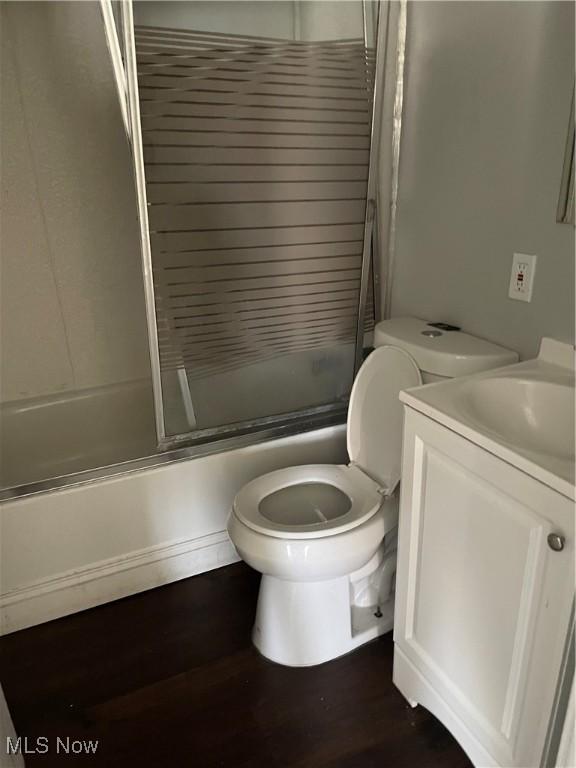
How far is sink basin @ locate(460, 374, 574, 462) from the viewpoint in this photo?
1.24 metres

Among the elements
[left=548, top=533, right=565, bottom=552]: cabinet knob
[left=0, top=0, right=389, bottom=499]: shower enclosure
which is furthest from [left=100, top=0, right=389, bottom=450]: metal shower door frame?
[left=548, top=533, right=565, bottom=552]: cabinet knob

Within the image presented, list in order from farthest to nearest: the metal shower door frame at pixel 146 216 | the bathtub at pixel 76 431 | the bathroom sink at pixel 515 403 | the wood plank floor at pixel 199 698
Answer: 1. the bathtub at pixel 76 431
2. the metal shower door frame at pixel 146 216
3. the wood plank floor at pixel 199 698
4. the bathroom sink at pixel 515 403

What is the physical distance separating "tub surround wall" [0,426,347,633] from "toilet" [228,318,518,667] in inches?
9.8

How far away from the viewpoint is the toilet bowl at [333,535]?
1461 mm

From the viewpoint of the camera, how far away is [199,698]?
60.1 inches

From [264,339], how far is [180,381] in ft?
1.03

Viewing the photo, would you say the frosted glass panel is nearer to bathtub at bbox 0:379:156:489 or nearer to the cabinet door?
bathtub at bbox 0:379:156:489

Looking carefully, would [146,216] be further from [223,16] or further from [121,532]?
[121,532]

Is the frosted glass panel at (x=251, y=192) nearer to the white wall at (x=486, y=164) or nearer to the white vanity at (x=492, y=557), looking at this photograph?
the white wall at (x=486, y=164)

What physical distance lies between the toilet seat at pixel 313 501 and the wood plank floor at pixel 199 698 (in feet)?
1.28

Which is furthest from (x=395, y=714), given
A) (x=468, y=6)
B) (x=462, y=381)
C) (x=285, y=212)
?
(x=468, y=6)

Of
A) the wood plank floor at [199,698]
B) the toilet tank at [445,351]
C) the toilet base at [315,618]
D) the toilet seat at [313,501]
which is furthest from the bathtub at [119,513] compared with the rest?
the toilet tank at [445,351]

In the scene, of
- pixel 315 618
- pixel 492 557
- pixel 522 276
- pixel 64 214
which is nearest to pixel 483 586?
pixel 492 557

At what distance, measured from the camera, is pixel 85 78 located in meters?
2.13
